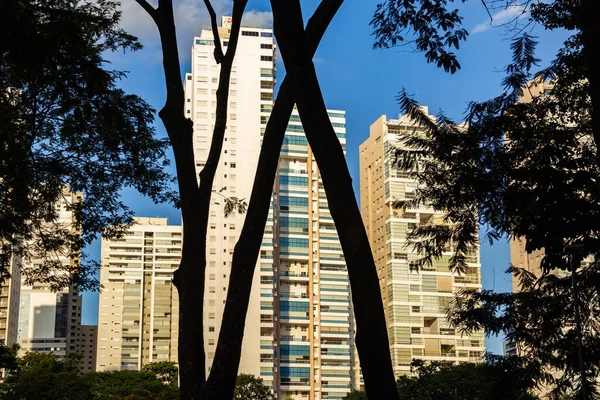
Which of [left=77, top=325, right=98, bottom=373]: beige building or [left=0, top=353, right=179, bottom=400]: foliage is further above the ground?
[left=77, top=325, right=98, bottom=373]: beige building

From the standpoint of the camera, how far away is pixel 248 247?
23.8 ft

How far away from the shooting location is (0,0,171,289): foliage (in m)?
10.2

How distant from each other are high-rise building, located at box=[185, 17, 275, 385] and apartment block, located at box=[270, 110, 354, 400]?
96.2 inches

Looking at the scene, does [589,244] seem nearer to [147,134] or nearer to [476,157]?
A: [476,157]

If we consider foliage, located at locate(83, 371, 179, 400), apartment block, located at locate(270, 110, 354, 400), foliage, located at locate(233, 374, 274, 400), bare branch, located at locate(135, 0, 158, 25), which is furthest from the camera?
apartment block, located at locate(270, 110, 354, 400)

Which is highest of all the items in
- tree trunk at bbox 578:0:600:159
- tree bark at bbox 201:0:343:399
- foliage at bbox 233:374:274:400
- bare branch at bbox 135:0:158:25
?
bare branch at bbox 135:0:158:25

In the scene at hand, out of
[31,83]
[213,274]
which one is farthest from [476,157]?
[213,274]

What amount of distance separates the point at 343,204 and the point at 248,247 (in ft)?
5.43

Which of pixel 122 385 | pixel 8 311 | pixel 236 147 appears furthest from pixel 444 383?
pixel 8 311

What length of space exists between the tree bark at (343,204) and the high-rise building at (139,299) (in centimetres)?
11139

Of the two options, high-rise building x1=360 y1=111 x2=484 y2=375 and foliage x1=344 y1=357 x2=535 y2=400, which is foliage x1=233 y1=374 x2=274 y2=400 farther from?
high-rise building x1=360 y1=111 x2=484 y2=375

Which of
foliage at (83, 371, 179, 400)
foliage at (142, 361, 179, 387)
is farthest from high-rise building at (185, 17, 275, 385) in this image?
foliage at (83, 371, 179, 400)

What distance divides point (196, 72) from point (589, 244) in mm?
65660

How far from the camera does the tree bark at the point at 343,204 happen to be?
5547mm
